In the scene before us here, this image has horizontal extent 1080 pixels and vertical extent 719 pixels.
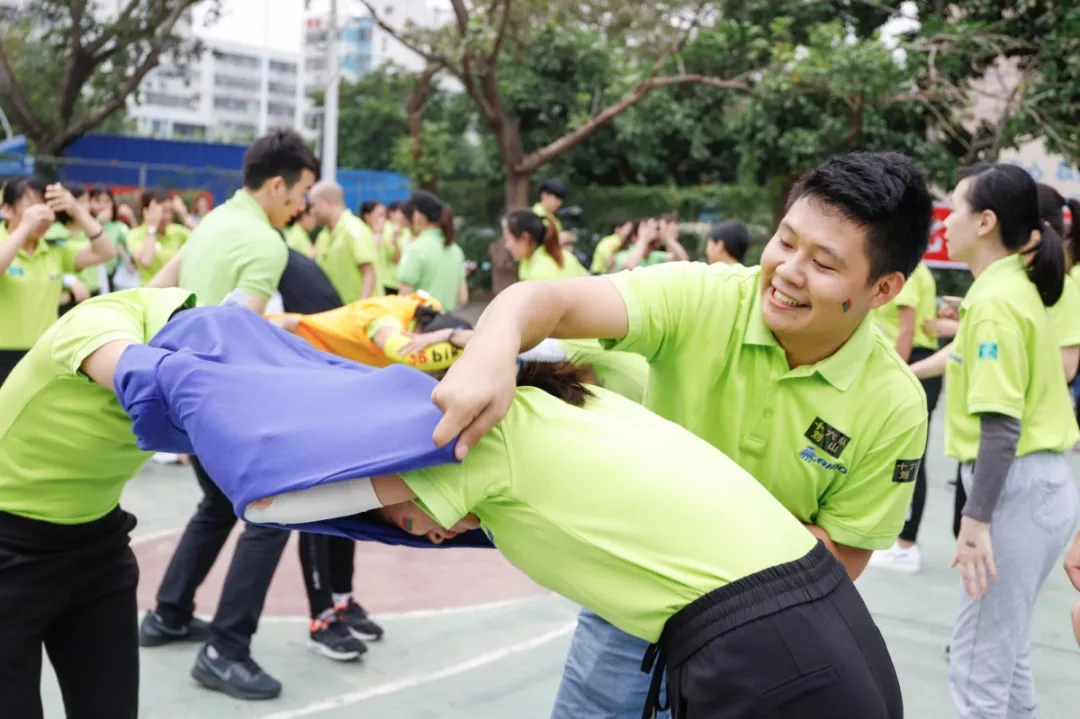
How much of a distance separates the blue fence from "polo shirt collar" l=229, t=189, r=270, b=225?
1193cm

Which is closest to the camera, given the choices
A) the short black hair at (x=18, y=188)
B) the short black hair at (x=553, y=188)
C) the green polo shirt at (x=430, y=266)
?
the short black hair at (x=18, y=188)

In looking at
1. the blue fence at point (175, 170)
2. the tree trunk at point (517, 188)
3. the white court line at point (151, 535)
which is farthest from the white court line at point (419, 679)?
the blue fence at point (175, 170)

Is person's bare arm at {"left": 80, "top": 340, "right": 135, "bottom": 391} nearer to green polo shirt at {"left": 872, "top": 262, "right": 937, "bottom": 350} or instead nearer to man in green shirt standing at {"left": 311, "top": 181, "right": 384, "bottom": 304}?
green polo shirt at {"left": 872, "top": 262, "right": 937, "bottom": 350}

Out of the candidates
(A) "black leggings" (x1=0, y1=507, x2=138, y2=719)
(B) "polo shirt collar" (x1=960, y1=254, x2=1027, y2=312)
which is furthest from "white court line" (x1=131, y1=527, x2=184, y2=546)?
(B) "polo shirt collar" (x1=960, y1=254, x2=1027, y2=312)

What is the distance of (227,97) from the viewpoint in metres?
106

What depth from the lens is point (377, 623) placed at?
435 centimetres

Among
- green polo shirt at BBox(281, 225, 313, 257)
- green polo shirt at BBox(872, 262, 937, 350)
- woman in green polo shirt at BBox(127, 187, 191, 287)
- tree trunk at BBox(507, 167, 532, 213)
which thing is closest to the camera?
green polo shirt at BBox(872, 262, 937, 350)

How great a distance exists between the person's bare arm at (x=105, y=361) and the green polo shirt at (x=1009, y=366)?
2073 millimetres

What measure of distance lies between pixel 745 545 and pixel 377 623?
3.09 metres

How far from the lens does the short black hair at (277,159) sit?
3.70 metres

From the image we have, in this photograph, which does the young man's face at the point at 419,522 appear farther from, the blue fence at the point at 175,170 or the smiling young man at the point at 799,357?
the blue fence at the point at 175,170

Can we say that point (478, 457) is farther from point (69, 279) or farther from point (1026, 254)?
point (69, 279)

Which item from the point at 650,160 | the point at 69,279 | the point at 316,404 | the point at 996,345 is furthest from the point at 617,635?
the point at 650,160

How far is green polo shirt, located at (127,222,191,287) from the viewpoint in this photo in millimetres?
8750
